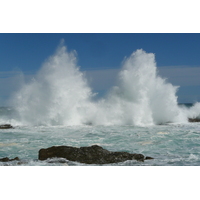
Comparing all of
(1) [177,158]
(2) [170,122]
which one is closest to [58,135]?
(1) [177,158]

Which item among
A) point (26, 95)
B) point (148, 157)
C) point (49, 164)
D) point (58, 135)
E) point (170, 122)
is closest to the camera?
point (49, 164)

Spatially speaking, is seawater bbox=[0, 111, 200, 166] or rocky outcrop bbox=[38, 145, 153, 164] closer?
rocky outcrop bbox=[38, 145, 153, 164]

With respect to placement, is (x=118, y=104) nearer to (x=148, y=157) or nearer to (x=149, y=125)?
(x=149, y=125)

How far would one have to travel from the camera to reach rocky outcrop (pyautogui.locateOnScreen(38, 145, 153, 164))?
6707 mm

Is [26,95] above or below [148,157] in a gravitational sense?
above

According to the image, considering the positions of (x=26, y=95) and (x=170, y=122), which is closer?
(x=170, y=122)

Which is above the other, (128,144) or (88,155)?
(128,144)

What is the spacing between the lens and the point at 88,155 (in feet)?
22.4

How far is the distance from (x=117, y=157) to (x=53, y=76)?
9.71 m

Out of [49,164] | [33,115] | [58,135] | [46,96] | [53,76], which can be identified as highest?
[53,76]

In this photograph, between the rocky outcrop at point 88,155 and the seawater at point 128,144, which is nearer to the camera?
the rocky outcrop at point 88,155

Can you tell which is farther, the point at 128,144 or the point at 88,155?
the point at 128,144

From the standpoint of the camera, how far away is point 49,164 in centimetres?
652

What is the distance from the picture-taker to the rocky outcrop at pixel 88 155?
6.71 meters
